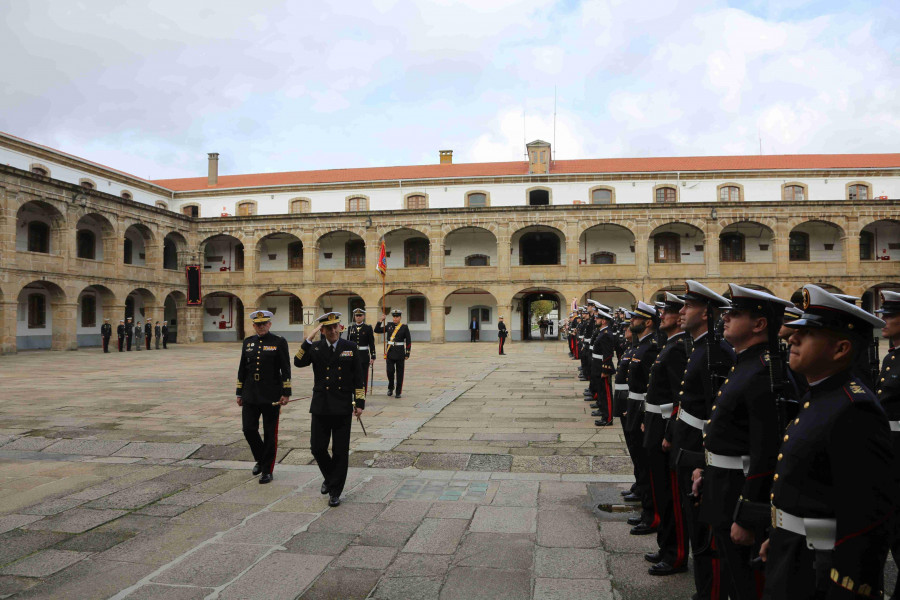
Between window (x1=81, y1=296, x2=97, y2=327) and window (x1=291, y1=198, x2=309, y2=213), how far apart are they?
12562mm

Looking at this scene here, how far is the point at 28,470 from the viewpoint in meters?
6.18

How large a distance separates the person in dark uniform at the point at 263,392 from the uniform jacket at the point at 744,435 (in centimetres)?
435

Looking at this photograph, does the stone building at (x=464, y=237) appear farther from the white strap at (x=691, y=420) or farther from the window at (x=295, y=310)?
the white strap at (x=691, y=420)

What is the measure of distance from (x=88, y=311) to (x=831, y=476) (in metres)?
36.1

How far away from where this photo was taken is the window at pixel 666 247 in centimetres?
3450

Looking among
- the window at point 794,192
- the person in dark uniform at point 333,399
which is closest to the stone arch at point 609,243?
the window at point 794,192

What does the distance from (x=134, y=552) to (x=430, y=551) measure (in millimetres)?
2069

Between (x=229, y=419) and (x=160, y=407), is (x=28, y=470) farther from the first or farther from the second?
(x=160, y=407)

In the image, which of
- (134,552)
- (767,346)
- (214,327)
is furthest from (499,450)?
(214,327)

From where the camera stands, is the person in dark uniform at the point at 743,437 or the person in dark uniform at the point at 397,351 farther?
the person in dark uniform at the point at 397,351

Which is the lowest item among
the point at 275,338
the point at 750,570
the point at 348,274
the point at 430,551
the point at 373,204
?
the point at 430,551

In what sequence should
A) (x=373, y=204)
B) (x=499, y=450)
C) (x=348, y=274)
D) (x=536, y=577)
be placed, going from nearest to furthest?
(x=536, y=577)
(x=499, y=450)
(x=348, y=274)
(x=373, y=204)

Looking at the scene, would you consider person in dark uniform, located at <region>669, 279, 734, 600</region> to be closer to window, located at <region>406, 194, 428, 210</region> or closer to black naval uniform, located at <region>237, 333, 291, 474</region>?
black naval uniform, located at <region>237, 333, 291, 474</region>

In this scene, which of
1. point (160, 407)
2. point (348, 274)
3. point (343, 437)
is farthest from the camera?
point (348, 274)
